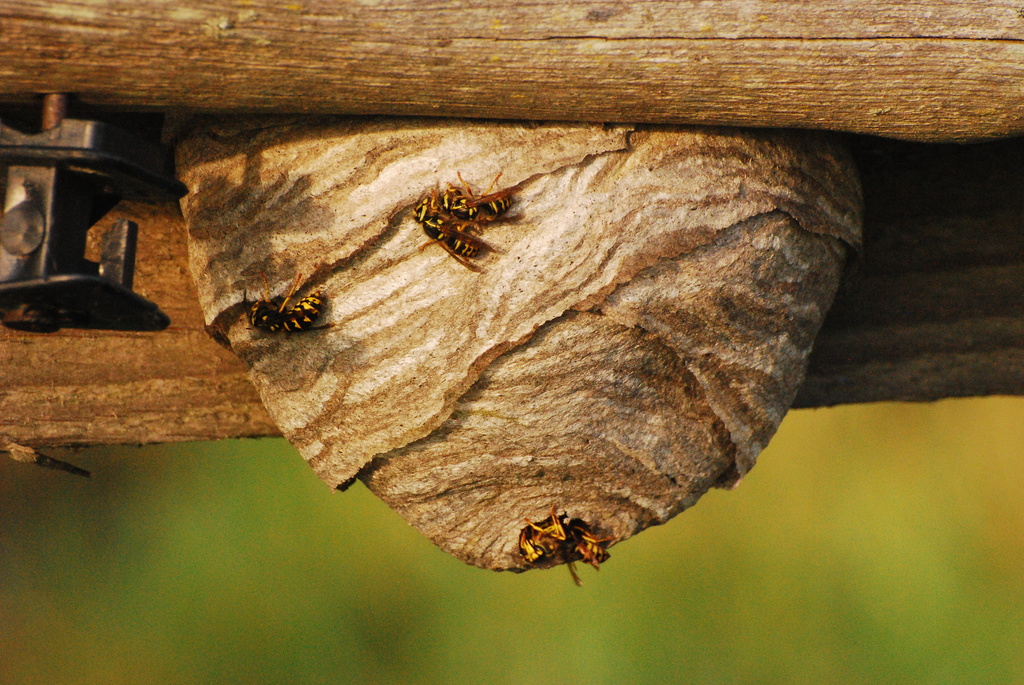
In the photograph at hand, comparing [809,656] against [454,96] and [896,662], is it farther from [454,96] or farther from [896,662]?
[454,96]

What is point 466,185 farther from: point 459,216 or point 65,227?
point 65,227

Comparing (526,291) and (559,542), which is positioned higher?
(526,291)

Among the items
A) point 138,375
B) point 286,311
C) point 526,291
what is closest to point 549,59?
point 526,291

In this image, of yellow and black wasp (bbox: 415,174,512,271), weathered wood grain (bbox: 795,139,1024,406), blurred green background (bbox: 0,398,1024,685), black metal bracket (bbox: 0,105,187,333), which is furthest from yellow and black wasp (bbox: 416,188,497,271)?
blurred green background (bbox: 0,398,1024,685)

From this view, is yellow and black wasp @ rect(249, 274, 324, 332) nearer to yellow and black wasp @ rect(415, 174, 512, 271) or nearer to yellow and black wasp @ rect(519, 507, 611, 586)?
yellow and black wasp @ rect(415, 174, 512, 271)

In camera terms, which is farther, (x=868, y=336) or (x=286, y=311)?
(x=868, y=336)
